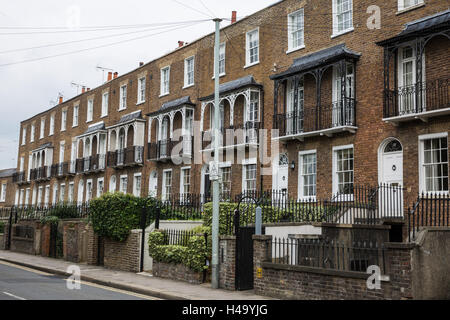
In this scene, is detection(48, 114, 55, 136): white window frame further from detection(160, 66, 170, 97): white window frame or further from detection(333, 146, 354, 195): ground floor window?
detection(333, 146, 354, 195): ground floor window

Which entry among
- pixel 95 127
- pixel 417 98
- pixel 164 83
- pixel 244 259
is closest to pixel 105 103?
pixel 95 127

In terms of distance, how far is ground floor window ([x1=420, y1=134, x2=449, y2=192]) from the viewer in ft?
54.3

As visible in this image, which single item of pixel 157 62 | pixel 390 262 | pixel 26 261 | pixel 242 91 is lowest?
pixel 26 261

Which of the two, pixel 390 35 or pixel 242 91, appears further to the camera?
pixel 242 91

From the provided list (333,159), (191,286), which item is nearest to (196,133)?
(333,159)

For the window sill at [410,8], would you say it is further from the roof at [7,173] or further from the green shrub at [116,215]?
the roof at [7,173]

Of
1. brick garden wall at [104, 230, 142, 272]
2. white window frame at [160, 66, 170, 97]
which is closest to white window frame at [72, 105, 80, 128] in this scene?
white window frame at [160, 66, 170, 97]

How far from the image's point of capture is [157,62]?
32375 millimetres

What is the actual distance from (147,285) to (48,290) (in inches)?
109

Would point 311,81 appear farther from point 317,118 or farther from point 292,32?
point 292,32

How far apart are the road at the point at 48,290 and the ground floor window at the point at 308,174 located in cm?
961

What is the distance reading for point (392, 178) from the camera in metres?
17.9
